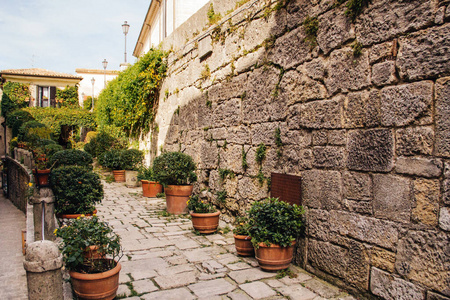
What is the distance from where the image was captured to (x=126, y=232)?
5.28m

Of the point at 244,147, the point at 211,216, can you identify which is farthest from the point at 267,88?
the point at 211,216

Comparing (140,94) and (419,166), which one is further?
(140,94)

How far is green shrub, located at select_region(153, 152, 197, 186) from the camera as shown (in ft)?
20.6

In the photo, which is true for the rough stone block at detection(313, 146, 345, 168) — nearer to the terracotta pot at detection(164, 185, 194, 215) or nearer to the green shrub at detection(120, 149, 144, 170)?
the terracotta pot at detection(164, 185, 194, 215)

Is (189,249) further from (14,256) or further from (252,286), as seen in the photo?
(14,256)

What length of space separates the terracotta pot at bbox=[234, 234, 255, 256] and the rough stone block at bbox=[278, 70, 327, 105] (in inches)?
67.9

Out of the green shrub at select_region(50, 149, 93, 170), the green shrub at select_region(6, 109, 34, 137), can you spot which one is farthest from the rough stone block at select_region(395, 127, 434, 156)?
the green shrub at select_region(6, 109, 34, 137)

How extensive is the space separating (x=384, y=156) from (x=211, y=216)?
2.85 metres

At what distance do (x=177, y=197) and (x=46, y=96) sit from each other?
2544 cm

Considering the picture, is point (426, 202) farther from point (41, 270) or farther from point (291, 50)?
point (41, 270)

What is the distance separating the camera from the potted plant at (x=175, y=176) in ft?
20.7

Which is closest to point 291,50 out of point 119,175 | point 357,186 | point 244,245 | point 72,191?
point 357,186

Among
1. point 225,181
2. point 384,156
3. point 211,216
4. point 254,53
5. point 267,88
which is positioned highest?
point 254,53

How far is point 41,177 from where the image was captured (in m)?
4.89
